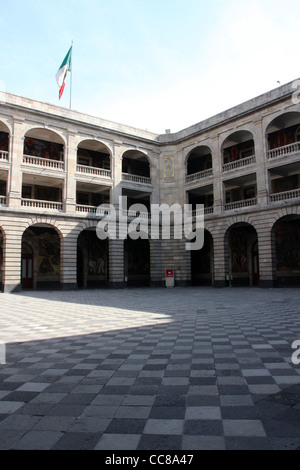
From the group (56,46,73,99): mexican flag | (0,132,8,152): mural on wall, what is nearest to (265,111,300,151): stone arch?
(56,46,73,99): mexican flag

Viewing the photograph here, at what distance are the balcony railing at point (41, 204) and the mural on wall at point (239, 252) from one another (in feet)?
47.2

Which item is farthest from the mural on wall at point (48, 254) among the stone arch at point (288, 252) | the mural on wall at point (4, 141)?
the stone arch at point (288, 252)

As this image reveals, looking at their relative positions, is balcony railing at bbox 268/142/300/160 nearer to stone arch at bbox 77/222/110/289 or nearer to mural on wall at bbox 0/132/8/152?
stone arch at bbox 77/222/110/289

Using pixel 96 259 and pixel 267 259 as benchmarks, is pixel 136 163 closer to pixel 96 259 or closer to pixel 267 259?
pixel 96 259

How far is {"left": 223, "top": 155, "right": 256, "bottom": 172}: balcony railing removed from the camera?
25612mm

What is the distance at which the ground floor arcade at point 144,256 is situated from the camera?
23.8 m

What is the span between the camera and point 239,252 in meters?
29.9

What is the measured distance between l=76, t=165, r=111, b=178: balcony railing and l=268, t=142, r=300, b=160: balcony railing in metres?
12.3

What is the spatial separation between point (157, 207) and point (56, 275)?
33.3ft

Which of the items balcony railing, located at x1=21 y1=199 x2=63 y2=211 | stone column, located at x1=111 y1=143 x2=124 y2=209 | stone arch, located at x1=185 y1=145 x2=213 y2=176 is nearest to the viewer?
balcony railing, located at x1=21 y1=199 x2=63 y2=211

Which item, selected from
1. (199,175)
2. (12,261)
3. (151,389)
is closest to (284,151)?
(199,175)

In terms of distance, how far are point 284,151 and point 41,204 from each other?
17.2 metres

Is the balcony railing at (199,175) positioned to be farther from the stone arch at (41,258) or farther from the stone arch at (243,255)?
the stone arch at (41,258)
